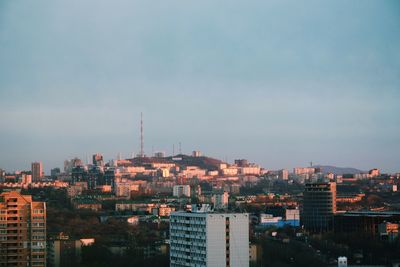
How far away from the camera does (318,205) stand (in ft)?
88.8

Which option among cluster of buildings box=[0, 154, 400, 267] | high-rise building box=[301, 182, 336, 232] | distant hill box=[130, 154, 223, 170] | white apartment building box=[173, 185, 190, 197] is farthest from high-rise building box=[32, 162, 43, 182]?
distant hill box=[130, 154, 223, 170]

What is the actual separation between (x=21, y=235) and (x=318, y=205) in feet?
47.9

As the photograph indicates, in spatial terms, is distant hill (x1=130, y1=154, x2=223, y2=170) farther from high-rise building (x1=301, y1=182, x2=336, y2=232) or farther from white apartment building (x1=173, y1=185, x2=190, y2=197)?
high-rise building (x1=301, y1=182, x2=336, y2=232)

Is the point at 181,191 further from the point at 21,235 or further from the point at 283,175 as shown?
the point at 21,235

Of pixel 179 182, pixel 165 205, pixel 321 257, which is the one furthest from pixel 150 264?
pixel 179 182

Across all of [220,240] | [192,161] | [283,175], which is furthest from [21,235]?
[192,161]

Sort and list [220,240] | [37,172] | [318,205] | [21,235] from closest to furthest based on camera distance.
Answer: [21,235] < [220,240] < [318,205] < [37,172]

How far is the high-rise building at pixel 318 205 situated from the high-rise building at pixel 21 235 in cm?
1295

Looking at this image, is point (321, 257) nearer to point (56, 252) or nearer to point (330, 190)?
point (56, 252)

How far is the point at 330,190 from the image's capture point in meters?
27.6

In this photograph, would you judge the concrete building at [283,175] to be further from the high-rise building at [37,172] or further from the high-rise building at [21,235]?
the high-rise building at [21,235]

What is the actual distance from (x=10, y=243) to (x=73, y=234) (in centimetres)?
667

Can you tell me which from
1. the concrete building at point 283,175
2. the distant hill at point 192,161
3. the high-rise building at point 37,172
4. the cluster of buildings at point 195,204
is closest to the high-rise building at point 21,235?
the cluster of buildings at point 195,204

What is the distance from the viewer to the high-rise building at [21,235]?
13320mm
